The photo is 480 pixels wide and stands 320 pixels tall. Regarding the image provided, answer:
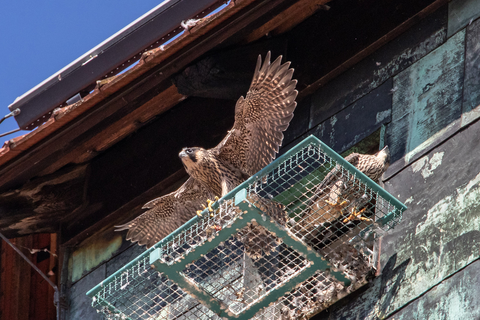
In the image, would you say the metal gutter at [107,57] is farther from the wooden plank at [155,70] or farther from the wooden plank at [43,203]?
the wooden plank at [43,203]

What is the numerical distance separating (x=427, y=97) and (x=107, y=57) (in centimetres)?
228

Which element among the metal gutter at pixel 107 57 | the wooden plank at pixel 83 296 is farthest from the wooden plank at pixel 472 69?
the wooden plank at pixel 83 296

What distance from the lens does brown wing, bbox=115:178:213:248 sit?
6.23 meters

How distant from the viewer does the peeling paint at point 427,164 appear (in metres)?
5.09

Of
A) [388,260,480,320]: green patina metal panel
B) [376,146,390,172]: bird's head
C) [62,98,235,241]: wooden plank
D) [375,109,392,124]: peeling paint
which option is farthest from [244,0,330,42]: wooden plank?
[388,260,480,320]: green patina metal panel

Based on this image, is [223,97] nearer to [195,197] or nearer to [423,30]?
[195,197]

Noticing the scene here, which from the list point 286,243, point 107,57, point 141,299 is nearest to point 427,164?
point 286,243

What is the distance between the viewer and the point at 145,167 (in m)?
7.05

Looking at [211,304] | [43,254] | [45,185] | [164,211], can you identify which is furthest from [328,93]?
[43,254]

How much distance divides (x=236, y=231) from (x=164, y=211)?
1518 mm

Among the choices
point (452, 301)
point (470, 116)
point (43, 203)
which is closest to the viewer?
point (452, 301)

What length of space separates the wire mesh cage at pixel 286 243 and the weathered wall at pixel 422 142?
0.15 metres

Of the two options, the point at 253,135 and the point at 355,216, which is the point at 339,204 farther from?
the point at 253,135

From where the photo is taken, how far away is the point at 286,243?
4.96 metres
